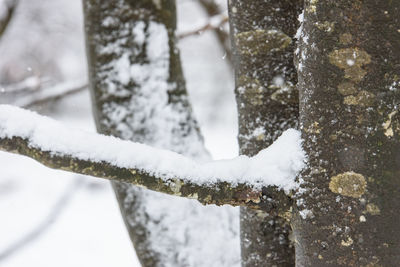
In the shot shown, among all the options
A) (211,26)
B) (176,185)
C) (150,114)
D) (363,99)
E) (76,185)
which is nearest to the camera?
(363,99)

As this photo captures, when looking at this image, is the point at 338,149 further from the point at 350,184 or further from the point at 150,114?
the point at 150,114

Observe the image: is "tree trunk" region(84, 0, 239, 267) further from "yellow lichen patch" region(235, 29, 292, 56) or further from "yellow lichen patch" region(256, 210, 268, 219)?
"yellow lichen patch" region(235, 29, 292, 56)

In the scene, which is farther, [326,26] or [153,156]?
[153,156]

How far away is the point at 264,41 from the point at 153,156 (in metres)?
0.43

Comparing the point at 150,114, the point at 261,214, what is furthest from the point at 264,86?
the point at 150,114

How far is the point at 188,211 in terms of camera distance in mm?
1556

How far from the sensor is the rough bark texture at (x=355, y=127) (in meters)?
0.68

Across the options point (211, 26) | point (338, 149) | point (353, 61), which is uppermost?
point (353, 61)

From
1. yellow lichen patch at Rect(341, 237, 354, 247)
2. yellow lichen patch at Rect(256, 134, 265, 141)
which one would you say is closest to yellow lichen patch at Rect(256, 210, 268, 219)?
yellow lichen patch at Rect(256, 134, 265, 141)

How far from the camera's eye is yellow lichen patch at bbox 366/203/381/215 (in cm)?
70

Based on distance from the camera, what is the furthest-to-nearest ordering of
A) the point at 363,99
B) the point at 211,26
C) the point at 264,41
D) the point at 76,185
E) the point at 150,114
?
the point at 76,185, the point at 211,26, the point at 150,114, the point at 264,41, the point at 363,99

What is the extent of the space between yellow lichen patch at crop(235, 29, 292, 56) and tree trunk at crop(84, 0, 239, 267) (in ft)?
1.99

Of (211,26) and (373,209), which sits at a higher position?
(373,209)

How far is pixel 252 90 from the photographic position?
109cm
